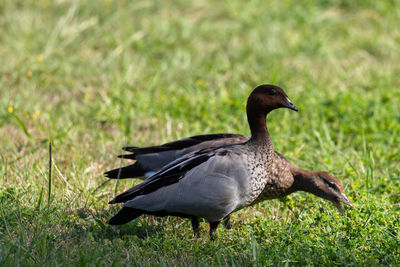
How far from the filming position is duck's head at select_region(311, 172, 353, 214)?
4.96 meters

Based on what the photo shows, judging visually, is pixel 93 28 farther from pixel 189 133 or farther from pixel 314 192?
pixel 314 192

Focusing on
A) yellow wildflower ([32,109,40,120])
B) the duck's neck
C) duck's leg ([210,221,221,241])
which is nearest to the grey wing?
duck's leg ([210,221,221,241])

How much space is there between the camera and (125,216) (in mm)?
4336

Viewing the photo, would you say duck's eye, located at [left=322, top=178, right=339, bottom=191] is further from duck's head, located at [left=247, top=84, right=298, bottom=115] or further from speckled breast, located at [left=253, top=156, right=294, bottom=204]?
duck's head, located at [left=247, top=84, right=298, bottom=115]

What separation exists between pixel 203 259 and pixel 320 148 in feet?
8.97

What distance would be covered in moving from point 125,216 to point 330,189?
1.81 m

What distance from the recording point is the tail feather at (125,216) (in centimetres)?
432

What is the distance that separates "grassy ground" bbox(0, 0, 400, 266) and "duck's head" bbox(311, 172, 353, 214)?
0.12m

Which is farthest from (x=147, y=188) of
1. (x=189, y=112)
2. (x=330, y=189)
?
(x=189, y=112)

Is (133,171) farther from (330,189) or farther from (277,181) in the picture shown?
(330,189)

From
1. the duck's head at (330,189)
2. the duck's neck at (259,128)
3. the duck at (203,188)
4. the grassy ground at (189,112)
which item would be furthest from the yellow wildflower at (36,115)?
the duck's head at (330,189)

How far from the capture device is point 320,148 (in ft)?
20.9

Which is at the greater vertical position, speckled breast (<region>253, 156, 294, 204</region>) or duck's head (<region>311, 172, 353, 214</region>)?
speckled breast (<region>253, 156, 294, 204</region>)

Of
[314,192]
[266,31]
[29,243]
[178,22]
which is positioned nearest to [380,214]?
[314,192]
